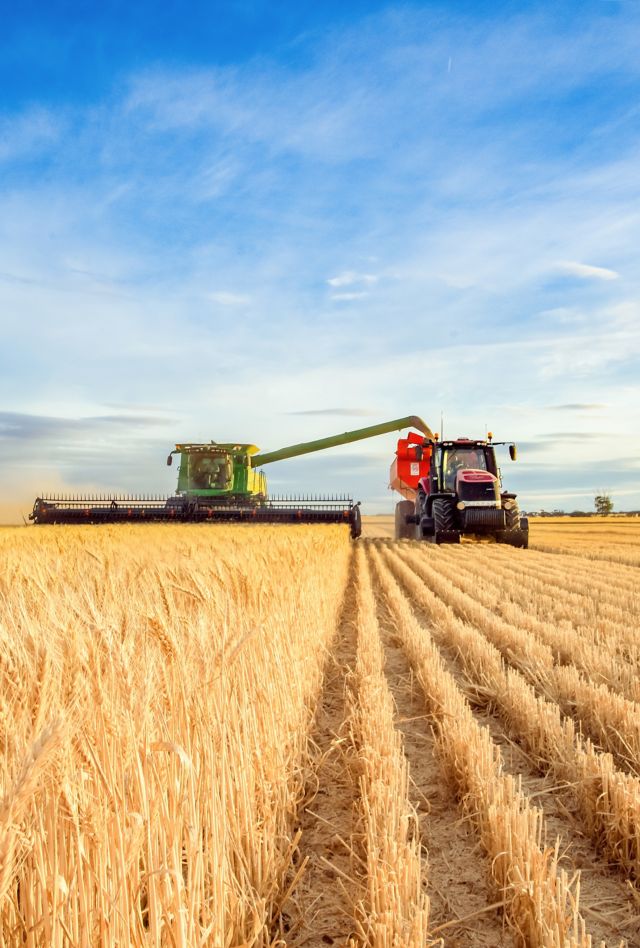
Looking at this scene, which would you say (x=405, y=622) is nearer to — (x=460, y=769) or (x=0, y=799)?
(x=460, y=769)

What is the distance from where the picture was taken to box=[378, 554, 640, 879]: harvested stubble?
291cm

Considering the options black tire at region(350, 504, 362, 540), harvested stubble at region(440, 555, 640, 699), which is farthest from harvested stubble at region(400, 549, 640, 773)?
black tire at region(350, 504, 362, 540)

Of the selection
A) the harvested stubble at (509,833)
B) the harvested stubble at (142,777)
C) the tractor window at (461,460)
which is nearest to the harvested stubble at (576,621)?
the harvested stubble at (509,833)

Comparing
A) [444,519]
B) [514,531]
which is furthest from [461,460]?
[514,531]

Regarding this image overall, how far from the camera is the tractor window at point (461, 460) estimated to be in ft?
64.0

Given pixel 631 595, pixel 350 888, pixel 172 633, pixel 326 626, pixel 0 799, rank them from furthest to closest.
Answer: pixel 631 595 → pixel 326 626 → pixel 350 888 → pixel 172 633 → pixel 0 799

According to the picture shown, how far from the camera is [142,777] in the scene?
66.9 inches

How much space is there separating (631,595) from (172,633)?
27.1 feet

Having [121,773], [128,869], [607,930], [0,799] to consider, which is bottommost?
[607,930]

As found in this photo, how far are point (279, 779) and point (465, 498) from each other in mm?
16054

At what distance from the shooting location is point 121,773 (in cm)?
170

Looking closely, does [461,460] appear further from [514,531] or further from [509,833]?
[509,833]

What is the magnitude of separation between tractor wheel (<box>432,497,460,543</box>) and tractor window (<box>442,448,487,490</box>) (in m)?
0.91

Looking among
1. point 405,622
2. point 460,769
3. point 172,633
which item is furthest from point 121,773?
point 405,622
